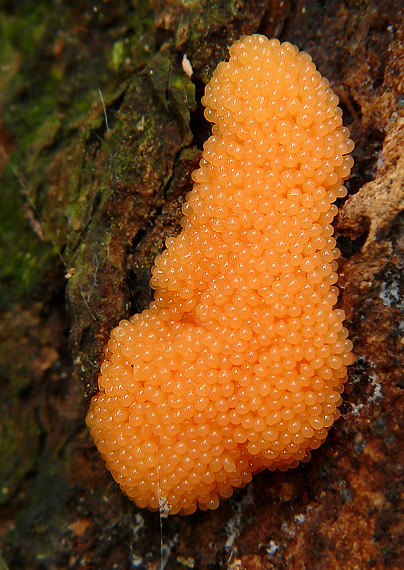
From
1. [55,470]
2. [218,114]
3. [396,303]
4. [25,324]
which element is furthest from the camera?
[25,324]

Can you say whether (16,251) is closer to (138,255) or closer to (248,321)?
(138,255)

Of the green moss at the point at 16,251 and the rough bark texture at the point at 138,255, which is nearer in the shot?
the rough bark texture at the point at 138,255

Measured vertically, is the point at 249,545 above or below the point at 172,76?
below

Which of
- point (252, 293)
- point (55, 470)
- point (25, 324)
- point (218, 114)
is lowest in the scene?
point (55, 470)

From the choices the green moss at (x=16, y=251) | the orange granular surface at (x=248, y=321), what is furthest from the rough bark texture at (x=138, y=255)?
the orange granular surface at (x=248, y=321)

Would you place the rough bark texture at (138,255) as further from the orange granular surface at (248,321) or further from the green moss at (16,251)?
the orange granular surface at (248,321)

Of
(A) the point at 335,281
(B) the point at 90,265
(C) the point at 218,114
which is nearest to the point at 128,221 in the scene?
(B) the point at 90,265

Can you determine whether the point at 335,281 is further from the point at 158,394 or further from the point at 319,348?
the point at 158,394
